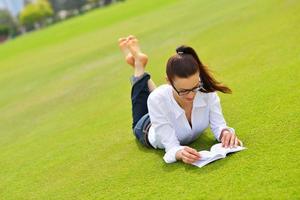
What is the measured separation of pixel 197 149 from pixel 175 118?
360 mm

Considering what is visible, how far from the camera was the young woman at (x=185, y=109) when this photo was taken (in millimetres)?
3920

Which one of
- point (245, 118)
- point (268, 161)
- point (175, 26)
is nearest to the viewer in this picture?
point (268, 161)


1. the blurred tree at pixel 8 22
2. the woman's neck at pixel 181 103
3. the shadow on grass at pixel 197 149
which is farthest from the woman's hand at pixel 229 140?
the blurred tree at pixel 8 22

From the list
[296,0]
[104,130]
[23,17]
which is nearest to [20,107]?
[104,130]

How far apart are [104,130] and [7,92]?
290 inches

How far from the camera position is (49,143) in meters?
6.30

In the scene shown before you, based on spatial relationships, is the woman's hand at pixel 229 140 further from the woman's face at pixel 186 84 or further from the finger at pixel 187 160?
the woman's face at pixel 186 84

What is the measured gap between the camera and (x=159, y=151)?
4629 millimetres

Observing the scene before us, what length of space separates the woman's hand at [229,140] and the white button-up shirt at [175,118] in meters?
0.08

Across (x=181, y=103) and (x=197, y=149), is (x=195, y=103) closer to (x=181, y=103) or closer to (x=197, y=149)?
(x=181, y=103)

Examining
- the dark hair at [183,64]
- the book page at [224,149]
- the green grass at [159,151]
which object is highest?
the dark hair at [183,64]

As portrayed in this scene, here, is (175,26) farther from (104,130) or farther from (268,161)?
(268,161)

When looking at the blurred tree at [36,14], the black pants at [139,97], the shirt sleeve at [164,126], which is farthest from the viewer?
the blurred tree at [36,14]

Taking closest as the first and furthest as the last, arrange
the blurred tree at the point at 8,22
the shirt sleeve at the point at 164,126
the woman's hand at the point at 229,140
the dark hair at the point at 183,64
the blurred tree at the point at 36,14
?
the dark hair at the point at 183,64, the woman's hand at the point at 229,140, the shirt sleeve at the point at 164,126, the blurred tree at the point at 36,14, the blurred tree at the point at 8,22
